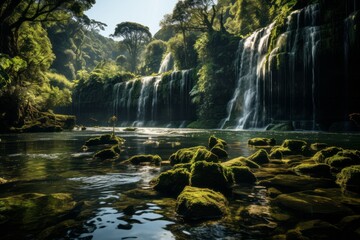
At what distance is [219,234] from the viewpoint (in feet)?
13.9

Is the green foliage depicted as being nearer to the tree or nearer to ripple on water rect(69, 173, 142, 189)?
the tree

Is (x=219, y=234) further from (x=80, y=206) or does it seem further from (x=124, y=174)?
(x=124, y=174)

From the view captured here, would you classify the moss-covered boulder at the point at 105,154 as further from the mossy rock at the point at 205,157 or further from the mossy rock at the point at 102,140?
the mossy rock at the point at 102,140

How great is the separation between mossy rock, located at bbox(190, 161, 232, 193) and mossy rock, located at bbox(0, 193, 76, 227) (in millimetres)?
2649

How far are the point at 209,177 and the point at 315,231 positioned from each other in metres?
2.90

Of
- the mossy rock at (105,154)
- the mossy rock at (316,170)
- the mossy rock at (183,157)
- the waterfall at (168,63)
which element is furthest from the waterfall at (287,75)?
the waterfall at (168,63)

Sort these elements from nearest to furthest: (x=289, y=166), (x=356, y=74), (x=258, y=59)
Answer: (x=289, y=166), (x=356, y=74), (x=258, y=59)

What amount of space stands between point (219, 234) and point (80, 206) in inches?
111

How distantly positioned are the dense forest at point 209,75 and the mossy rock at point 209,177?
6357mm

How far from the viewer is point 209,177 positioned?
6.79 metres

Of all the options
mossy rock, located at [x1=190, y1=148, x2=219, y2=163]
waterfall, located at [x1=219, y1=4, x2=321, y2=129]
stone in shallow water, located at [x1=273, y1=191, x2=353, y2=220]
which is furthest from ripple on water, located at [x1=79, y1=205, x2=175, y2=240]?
waterfall, located at [x1=219, y1=4, x2=321, y2=129]

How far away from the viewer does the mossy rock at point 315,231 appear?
13.2 ft

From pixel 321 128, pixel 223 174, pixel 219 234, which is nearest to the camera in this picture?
pixel 219 234

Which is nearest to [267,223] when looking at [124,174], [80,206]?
[80,206]
